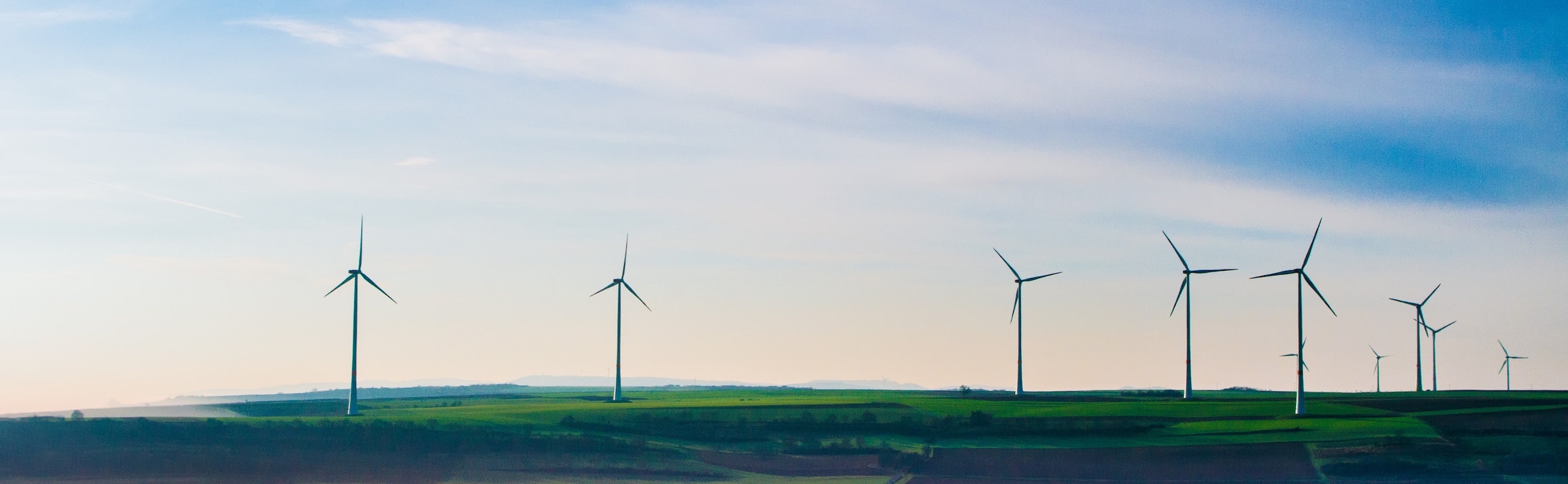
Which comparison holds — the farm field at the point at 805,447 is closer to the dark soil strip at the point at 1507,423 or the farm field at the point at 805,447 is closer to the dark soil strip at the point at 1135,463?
the dark soil strip at the point at 1135,463

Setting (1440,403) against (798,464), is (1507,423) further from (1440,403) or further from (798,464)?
(798,464)

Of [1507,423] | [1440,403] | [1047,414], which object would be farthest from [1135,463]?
[1440,403]

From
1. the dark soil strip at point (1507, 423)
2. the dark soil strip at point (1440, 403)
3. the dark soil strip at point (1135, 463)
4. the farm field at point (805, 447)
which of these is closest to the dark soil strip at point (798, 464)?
the farm field at point (805, 447)

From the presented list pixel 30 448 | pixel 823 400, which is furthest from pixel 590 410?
pixel 30 448

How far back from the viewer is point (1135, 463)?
87.1 meters

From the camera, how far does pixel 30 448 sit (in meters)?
87.9

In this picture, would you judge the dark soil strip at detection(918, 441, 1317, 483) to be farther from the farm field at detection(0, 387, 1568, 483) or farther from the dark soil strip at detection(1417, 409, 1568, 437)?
the dark soil strip at detection(1417, 409, 1568, 437)

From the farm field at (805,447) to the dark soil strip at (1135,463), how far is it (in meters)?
0.19

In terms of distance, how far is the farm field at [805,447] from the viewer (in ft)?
271

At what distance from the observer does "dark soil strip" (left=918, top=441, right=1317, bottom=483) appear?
82.4m

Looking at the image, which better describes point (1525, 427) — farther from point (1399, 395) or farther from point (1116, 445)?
point (1399, 395)

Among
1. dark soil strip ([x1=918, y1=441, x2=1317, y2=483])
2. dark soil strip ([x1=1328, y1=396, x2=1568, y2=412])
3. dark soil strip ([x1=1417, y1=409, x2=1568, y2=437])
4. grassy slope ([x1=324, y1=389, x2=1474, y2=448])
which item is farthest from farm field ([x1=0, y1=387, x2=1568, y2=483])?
dark soil strip ([x1=1328, y1=396, x2=1568, y2=412])

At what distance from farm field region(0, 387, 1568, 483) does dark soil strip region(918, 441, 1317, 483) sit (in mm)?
191

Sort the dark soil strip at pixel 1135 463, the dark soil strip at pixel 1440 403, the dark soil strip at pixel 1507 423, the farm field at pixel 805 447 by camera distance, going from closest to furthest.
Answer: the dark soil strip at pixel 1135 463 < the farm field at pixel 805 447 < the dark soil strip at pixel 1507 423 < the dark soil strip at pixel 1440 403
